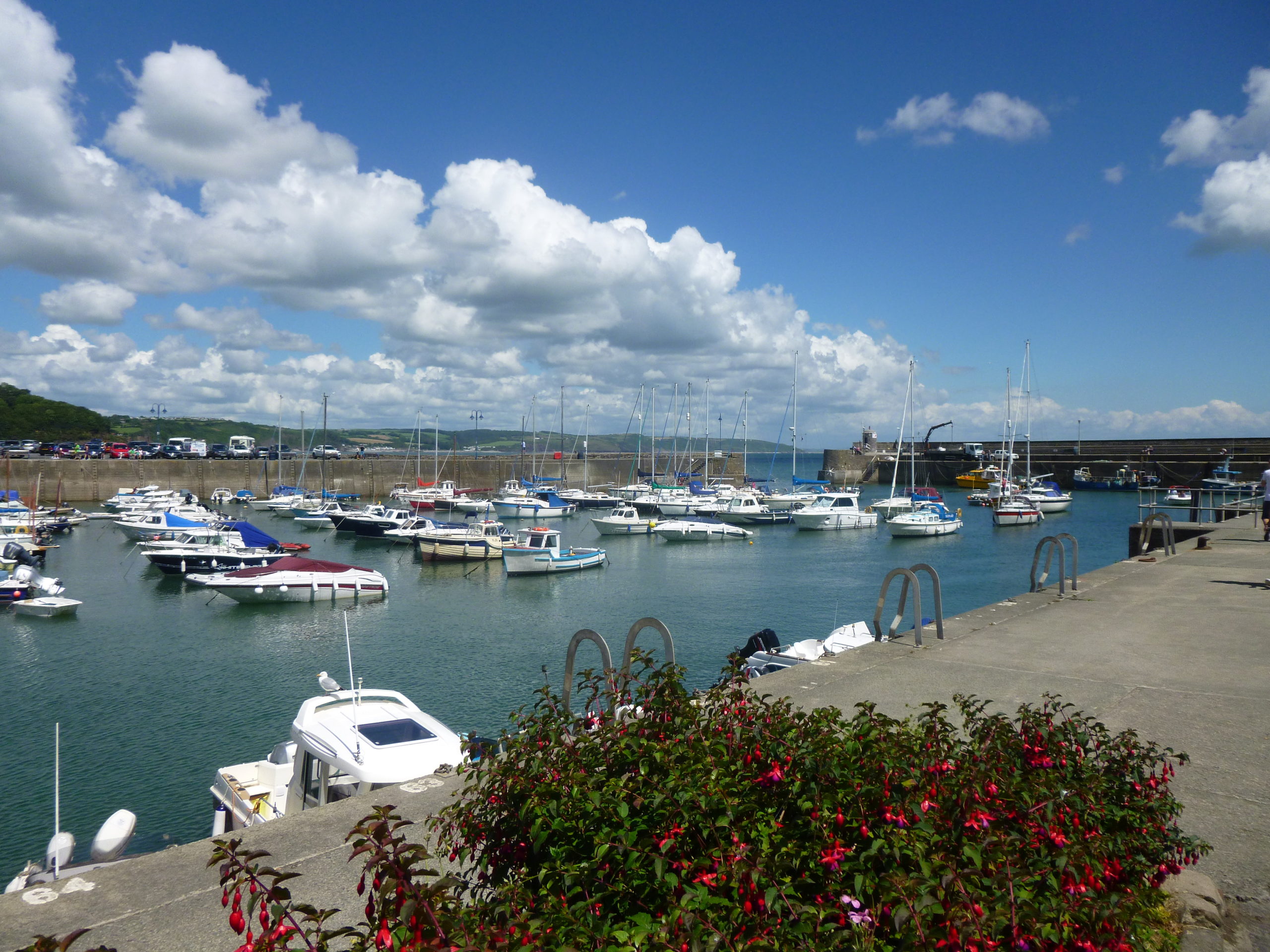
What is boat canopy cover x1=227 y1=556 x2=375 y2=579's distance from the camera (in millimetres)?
31531

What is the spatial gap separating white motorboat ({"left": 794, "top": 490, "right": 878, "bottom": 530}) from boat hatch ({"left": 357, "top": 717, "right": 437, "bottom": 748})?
52.2m

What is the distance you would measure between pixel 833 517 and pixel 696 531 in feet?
39.8

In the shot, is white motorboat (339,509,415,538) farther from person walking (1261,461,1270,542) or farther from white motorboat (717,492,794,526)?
person walking (1261,461,1270,542)

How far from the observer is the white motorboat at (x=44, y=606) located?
28391 millimetres

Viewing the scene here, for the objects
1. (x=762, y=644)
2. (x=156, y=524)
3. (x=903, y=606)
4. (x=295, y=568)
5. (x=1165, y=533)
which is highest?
(x=1165, y=533)

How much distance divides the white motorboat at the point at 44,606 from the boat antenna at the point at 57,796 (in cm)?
1241

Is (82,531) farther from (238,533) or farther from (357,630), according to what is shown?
(357,630)

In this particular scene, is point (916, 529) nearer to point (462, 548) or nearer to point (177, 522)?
point (462, 548)

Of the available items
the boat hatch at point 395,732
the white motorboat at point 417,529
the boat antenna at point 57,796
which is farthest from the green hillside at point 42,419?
the boat hatch at point 395,732

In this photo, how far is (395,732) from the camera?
32.4 feet

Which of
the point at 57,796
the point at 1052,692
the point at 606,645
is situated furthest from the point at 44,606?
the point at 1052,692

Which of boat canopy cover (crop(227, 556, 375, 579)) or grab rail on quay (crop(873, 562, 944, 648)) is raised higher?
grab rail on quay (crop(873, 562, 944, 648))

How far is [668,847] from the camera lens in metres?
2.78

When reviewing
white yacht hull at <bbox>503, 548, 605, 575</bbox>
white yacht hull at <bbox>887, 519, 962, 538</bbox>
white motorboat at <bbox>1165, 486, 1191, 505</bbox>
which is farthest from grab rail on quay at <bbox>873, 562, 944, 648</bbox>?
white motorboat at <bbox>1165, 486, 1191, 505</bbox>
